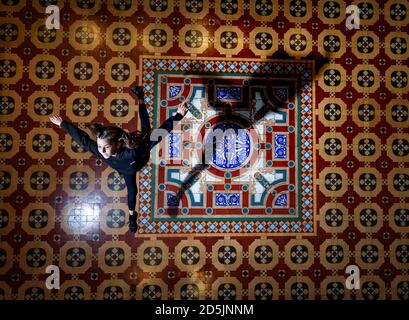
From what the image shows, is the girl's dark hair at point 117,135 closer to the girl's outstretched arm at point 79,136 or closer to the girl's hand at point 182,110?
the girl's outstretched arm at point 79,136

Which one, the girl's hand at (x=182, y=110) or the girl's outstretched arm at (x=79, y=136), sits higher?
the girl's hand at (x=182, y=110)

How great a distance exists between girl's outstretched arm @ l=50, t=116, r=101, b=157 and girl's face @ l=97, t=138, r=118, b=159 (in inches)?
4.4

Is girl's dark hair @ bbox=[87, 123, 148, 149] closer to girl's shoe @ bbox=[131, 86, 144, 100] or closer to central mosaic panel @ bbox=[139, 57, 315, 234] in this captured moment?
central mosaic panel @ bbox=[139, 57, 315, 234]

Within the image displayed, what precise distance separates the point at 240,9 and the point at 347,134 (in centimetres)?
187

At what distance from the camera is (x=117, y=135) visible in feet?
12.0

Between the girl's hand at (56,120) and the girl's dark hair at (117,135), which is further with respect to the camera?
the girl's hand at (56,120)

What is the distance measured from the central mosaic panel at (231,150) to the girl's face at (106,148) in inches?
18.0

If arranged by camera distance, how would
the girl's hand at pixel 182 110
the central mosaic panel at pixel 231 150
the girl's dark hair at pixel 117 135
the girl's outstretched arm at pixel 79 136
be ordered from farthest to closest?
1. the central mosaic panel at pixel 231 150
2. the girl's hand at pixel 182 110
3. the girl's outstretched arm at pixel 79 136
4. the girl's dark hair at pixel 117 135

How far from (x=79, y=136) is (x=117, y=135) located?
0.42 m

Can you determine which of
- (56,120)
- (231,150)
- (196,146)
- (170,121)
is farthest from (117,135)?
(231,150)

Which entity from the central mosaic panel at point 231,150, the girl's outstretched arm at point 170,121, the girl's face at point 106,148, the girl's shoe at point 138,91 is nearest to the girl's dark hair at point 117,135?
the girl's face at point 106,148

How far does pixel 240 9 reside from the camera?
4.18 meters

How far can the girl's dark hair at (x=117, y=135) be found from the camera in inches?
143
